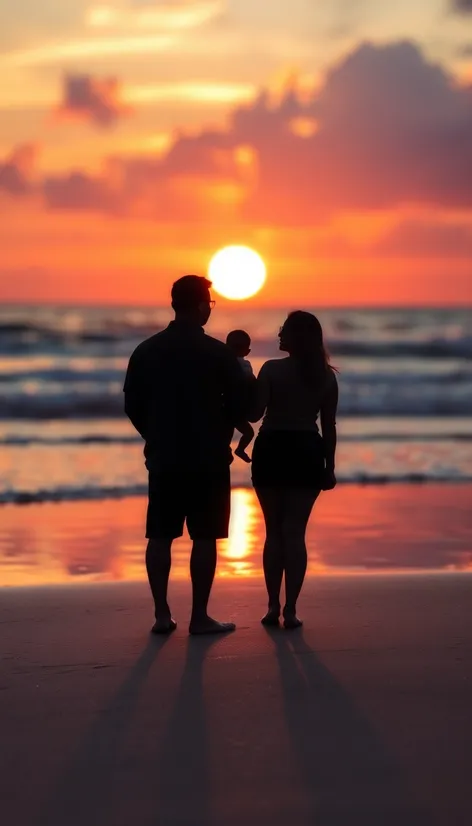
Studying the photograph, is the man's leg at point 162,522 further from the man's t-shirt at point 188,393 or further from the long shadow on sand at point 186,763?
the long shadow on sand at point 186,763

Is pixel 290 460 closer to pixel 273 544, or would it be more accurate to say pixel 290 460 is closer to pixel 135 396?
pixel 273 544

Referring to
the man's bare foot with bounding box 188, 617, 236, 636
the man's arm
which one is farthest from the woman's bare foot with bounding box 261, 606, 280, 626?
the man's arm

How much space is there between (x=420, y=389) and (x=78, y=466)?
16.4 m

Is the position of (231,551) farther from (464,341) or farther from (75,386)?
(464,341)

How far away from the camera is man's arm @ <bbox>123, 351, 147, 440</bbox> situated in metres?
5.79

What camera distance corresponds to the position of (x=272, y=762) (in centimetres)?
395

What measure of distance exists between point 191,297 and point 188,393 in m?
0.45

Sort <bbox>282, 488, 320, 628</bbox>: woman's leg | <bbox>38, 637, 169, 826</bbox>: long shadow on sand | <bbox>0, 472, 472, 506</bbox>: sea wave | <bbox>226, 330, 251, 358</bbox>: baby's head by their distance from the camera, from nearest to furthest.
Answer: <bbox>38, 637, 169, 826</bbox>: long shadow on sand < <bbox>282, 488, 320, 628</bbox>: woman's leg < <bbox>226, 330, 251, 358</bbox>: baby's head < <bbox>0, 472, 472, 506</bbox>: sea wave

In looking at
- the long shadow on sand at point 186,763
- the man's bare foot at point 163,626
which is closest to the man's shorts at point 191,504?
the man's bare foot at point 163,626

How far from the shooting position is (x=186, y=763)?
13.0 ft

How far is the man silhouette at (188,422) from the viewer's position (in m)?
5.74

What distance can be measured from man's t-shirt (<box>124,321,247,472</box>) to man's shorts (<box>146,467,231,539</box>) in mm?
49

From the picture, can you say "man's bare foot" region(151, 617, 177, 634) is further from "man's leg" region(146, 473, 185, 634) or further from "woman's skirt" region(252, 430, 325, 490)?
"woman's skirt" region(252, 430, 325, 490)

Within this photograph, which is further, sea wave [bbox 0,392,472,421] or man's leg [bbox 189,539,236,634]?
sea wave [bbox 0,392,472,421]
